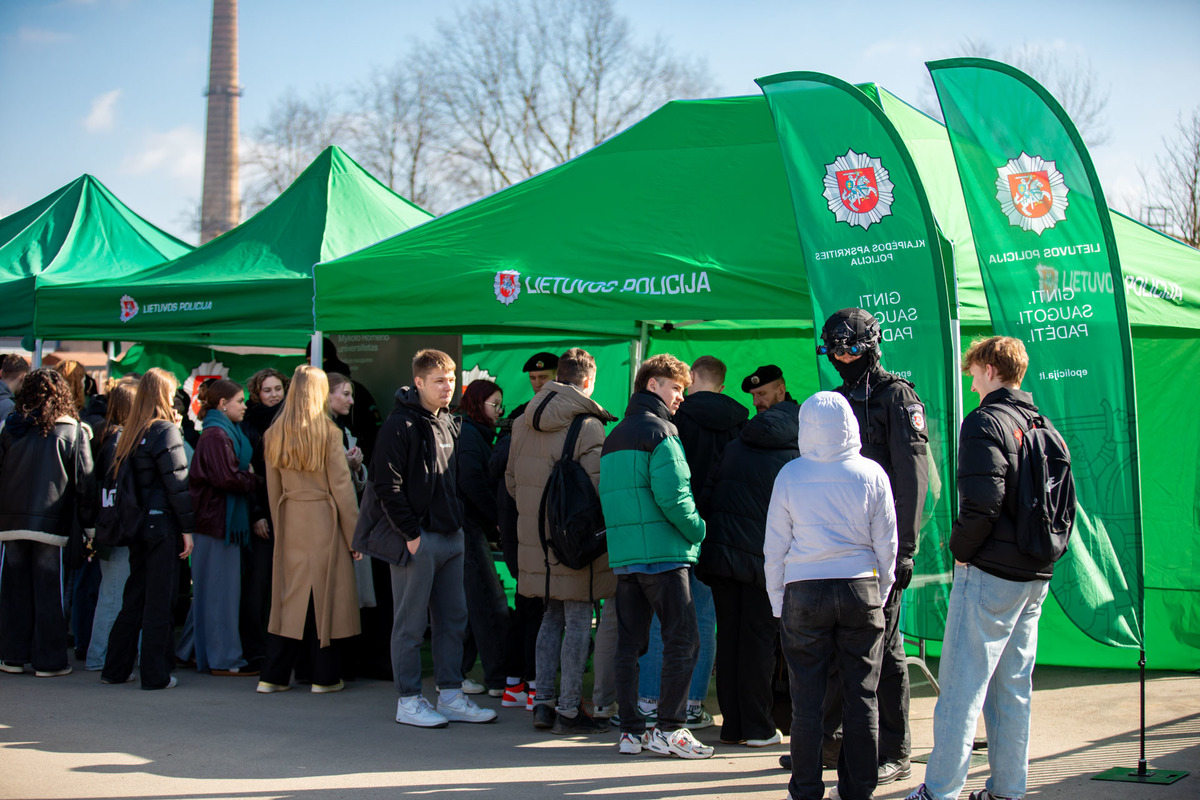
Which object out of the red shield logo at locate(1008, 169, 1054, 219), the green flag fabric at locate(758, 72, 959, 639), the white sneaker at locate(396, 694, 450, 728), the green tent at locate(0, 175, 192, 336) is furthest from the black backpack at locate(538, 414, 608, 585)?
the green tent at locate(0, 175, 192, 336)

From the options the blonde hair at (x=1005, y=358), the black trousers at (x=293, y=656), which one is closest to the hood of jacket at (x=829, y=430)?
the blonde hair at (x=1005, y=358)

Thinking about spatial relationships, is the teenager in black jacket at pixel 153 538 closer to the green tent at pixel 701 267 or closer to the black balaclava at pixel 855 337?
the green tent at pixel 701 267

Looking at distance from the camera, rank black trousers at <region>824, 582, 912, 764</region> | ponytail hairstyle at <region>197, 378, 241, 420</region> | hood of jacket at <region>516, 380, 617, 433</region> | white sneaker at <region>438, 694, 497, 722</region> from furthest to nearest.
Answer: ponytail hairstyle at <region>197, 378, 241, 420</region> < white sneaker at <region>438, 694, 497, 722</region> < hood of jacket at <region>516, 380, 617, 433</region> < black trousers at <region>824, 582, 912, 764</region>

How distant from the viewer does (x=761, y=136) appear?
6402 mm

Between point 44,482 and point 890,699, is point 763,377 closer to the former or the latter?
point 890,699

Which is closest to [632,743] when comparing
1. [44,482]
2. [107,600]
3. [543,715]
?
[543,715]

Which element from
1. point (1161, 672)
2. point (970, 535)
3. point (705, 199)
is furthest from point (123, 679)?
point (1161, 672)

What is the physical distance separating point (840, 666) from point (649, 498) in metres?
1.13

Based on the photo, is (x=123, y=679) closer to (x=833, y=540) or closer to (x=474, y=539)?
(x=474, y=539)

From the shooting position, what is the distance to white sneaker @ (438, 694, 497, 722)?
209 inches

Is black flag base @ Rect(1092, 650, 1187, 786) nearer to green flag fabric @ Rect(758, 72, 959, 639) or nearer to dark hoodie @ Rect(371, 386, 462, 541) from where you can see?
green flag fabric @ Rect(758, 72, 959, 639)

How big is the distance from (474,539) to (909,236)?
2.76 m

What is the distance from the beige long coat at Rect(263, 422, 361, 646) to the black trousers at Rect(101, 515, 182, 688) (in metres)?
0.63

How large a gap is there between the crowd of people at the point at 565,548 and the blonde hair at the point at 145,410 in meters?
0.02
